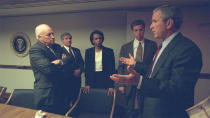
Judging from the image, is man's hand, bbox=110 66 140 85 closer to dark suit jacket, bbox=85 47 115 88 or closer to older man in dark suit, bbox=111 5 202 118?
older man in dark suit, bbox=111 5 202 118

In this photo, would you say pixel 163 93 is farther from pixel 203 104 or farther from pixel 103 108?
pixel 103 108

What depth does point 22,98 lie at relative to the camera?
7.08ft

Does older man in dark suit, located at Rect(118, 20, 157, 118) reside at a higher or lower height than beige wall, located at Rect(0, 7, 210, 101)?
lower

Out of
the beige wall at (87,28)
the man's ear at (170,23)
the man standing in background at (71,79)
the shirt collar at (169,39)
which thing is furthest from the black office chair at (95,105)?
the beige wall at (87,28)

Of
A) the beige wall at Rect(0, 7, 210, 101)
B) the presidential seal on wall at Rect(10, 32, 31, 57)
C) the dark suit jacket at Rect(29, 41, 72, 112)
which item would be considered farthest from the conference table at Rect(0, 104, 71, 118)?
the presidential seal on wall at Rect(10, 32, 31, 57)

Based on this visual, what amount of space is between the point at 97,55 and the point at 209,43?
2316 millimetres

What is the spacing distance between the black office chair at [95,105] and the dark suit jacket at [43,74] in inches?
15.1

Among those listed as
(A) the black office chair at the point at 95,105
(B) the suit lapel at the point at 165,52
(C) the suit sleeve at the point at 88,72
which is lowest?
(A) the black office chair at the point at 95,105

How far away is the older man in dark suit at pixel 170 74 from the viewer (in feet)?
3.94

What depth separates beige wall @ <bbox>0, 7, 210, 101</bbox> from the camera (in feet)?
11.4

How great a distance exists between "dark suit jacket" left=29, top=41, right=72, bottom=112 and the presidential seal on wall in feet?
10.3

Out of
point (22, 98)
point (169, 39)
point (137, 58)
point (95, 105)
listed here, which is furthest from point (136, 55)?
point (22, 98)

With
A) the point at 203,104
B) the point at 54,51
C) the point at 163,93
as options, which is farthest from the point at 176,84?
the point at 54,51

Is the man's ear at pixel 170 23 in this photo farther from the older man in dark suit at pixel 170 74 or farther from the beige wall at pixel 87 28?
the beige wall at pixel 87 28
